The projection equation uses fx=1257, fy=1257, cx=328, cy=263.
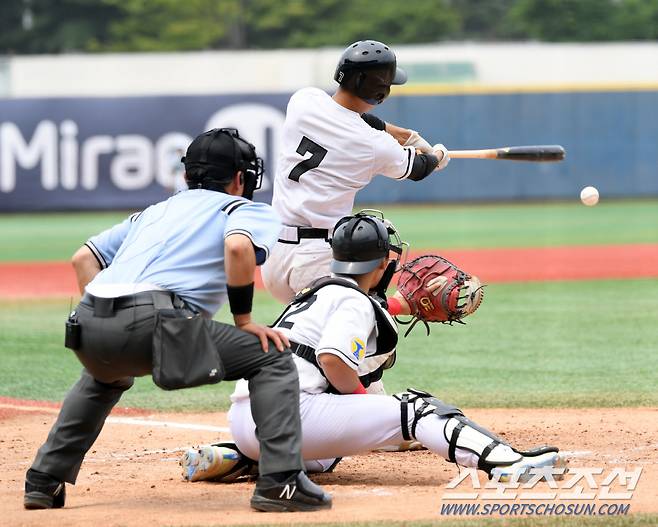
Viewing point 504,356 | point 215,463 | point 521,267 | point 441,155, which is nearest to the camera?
point 215,463

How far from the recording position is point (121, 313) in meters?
4.89

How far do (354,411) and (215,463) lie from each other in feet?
2.51

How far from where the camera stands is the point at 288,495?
491 cm

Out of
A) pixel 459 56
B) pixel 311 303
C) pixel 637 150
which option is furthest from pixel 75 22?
pixel 311 303

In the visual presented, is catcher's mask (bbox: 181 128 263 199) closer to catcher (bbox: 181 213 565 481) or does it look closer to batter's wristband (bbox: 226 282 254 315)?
batter's wristband (bbox: 226 282 254 315)

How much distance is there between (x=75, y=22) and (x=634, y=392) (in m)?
50.0

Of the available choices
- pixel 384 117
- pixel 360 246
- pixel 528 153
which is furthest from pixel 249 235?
pixel 384 117

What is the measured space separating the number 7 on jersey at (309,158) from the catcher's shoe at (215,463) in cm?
154

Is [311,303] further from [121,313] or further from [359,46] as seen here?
[359,46]

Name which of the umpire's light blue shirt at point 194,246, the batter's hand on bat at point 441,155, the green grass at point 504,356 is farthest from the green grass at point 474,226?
the umpire's light blue shirt at point 194,246

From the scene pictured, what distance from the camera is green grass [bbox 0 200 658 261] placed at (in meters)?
20.0

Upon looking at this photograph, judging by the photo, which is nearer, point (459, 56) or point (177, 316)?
point (177, 316)

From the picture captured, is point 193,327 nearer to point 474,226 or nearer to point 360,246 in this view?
point 360,246

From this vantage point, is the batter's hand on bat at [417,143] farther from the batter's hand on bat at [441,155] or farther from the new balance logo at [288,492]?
the new balance logo at [288,492]
